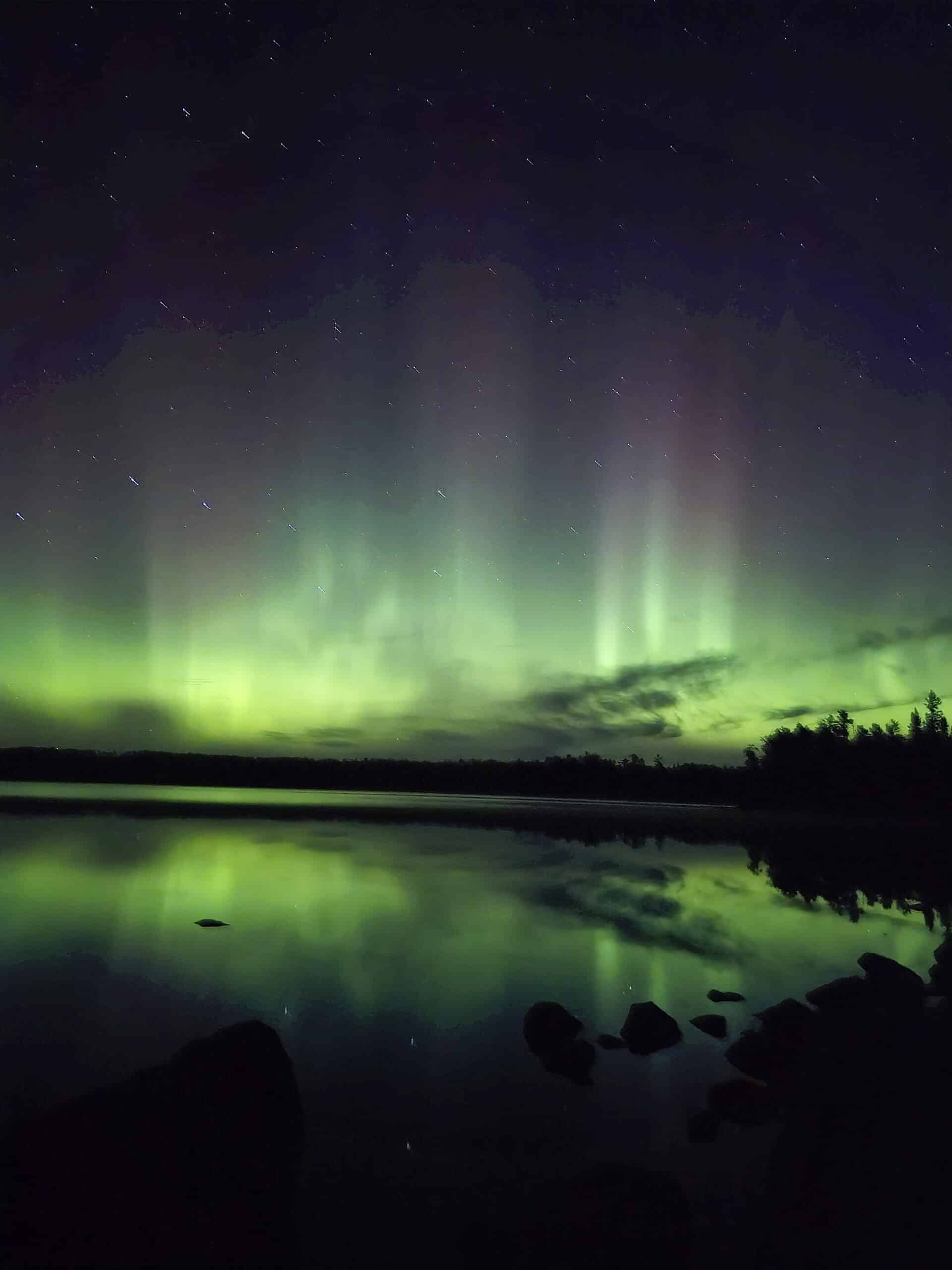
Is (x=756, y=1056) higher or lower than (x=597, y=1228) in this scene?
lower

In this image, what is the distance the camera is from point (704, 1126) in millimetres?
11172

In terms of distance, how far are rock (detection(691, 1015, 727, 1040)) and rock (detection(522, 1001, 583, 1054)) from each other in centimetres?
262

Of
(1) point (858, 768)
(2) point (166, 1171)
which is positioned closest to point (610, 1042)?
(2) point (166, 1171)

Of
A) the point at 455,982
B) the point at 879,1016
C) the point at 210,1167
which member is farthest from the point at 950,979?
the point at 210,1167

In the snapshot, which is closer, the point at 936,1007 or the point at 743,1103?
the point at 743,1103

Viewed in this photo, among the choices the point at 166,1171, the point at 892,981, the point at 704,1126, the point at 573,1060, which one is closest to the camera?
the point at 166,1171

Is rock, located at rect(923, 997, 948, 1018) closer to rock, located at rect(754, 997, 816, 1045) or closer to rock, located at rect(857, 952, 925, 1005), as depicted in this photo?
rock, located at rect(857, 952, 925, 1005)

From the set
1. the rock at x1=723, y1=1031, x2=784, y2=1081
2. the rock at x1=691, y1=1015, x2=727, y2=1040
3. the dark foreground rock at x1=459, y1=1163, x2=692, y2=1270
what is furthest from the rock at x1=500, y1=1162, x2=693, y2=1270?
the rock at x1=691, y1=1015, x2=727, y2=1040

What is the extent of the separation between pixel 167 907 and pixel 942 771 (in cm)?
11125

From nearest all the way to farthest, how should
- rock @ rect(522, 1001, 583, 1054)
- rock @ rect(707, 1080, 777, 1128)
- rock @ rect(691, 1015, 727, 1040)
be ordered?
1. rock @ rect(707, 1080, 777, 1128)
2. rock @ rect(522, 1001, 583, 1054)
3. rock @ rect(691, 1015, 727, 1040)

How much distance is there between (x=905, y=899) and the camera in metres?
32.7

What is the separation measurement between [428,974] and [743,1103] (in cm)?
1022

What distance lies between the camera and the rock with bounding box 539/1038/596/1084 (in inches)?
514

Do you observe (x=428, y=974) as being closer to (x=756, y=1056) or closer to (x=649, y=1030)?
(x=649, y=1030)
